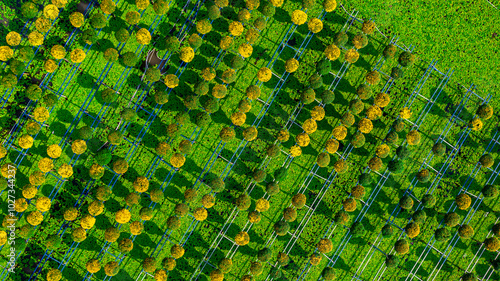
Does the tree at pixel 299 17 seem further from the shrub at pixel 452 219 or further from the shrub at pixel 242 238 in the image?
the shrub at pixel 452 219

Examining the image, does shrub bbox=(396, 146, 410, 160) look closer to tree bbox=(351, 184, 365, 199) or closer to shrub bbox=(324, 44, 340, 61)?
tree bbox=(351, 184, 365, 199)

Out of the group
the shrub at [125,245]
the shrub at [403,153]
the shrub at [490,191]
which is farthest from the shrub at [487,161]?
the shrub at [125,245]

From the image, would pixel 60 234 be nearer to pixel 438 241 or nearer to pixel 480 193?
pixel 438 241

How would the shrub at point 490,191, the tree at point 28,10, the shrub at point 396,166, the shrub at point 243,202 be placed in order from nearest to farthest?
the tree at point 28,10 → the shrub at point 243,202 → the shrub at point 396,166 → the shrub at point 490,191

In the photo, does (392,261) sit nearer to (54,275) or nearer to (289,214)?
(289,214)

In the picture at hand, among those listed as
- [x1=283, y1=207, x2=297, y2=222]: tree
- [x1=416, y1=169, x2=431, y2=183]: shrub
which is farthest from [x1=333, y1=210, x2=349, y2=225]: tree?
[x1=416, y1=169, x2=431, y2=183]: shrub
